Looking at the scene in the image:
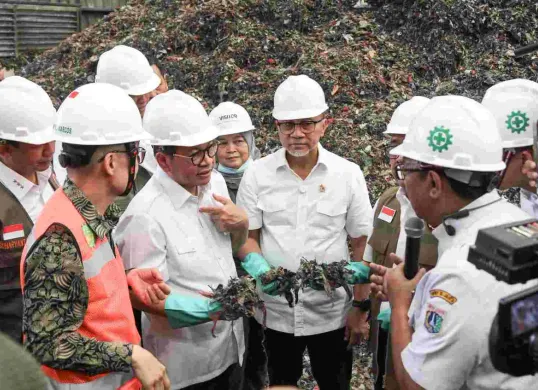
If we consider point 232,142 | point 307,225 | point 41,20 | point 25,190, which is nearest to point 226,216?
point 307,225

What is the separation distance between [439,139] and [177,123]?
1.35 m

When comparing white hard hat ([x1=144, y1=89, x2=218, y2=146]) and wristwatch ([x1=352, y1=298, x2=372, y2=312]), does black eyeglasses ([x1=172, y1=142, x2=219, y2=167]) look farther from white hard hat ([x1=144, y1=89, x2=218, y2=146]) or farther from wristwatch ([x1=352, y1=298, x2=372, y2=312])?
wristwatch ([x1=352, y1=298, x2=372, y2=312])

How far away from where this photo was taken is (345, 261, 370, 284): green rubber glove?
10.6 ft

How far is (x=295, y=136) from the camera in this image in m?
3.65

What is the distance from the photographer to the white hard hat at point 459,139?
2.13 metres

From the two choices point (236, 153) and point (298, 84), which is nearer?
point (298, 84)

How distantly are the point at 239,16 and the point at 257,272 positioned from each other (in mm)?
6547

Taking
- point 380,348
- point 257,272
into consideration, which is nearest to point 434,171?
point 257,272

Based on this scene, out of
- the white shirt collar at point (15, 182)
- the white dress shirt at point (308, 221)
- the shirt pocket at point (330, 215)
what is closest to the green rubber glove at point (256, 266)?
the white dress shirt at point (308, 221)

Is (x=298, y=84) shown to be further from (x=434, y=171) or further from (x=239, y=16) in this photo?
(x=239, y=16)

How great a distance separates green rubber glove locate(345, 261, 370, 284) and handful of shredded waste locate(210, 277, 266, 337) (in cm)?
62

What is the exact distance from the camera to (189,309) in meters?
2.73

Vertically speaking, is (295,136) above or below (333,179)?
above

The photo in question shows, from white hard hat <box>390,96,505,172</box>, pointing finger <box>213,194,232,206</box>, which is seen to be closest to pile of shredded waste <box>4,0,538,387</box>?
pointing finger <box>213,194,232,206</box>
